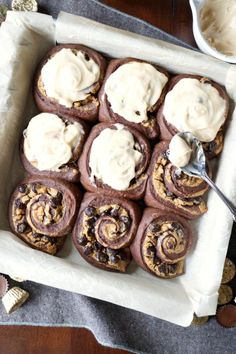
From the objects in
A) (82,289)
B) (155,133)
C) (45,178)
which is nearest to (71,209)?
(45,178)

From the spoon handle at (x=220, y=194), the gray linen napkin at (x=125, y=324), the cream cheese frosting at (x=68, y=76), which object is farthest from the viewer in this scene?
the gray linen napkin at (x=125, y=324)

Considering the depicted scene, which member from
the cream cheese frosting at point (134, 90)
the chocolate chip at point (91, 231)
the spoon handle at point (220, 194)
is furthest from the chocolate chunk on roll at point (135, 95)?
the chocolate chip at point (91, 231)

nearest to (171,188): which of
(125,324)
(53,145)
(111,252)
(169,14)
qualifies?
(111,252)

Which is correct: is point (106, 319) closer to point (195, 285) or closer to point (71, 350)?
point (71, 350)

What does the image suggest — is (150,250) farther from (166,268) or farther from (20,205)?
(20,205)

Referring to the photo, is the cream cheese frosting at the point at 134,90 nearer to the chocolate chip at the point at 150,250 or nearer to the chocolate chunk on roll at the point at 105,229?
the chocolate chunk on roll at the point at 105,229

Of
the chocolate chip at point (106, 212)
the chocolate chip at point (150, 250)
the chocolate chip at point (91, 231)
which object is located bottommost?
the chocolate chip at point (91, 231)
